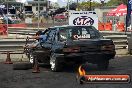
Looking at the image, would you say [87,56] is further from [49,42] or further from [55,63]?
[49,42]

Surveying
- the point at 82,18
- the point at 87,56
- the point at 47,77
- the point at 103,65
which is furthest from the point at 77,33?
the point at 82,18

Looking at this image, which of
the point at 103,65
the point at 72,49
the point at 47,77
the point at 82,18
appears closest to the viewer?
the point at 47,77

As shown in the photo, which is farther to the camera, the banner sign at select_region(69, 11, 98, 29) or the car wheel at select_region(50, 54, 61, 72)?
the banner sign at select_region(69, 11, 98, 29)

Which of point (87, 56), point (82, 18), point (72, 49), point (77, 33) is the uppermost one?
point (82, 18)

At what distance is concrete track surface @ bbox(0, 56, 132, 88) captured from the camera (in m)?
10.3

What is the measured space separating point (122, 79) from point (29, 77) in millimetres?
6694

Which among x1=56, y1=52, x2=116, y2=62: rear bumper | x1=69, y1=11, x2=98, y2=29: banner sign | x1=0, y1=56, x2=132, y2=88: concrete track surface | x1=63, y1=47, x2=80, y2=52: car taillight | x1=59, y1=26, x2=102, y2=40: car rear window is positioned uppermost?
x1=69, y1=11, x2=98, y2=29: banner sign

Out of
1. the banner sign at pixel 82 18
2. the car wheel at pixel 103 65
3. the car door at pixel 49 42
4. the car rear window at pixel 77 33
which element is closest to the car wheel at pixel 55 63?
the car door at pixel 49 42

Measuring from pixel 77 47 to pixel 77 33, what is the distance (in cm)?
79

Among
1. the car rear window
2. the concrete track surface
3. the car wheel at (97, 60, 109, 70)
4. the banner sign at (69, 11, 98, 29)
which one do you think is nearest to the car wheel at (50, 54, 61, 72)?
the concrete track surface

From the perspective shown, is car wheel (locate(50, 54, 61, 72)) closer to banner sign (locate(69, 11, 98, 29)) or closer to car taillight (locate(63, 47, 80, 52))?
car taillight (locate(63, 47, 80, 52))

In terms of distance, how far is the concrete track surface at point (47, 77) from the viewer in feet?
33.9

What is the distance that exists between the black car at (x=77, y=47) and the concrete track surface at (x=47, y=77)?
1.32 feet

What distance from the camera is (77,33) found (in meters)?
13.6
